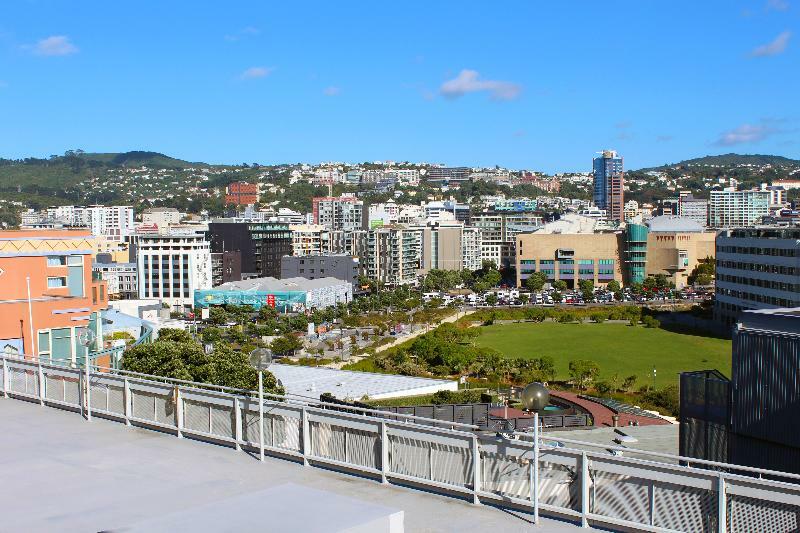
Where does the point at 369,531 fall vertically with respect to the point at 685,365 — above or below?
above

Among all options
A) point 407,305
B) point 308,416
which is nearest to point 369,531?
point 308,416

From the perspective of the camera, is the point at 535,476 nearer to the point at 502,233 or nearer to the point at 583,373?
the point at 583,373

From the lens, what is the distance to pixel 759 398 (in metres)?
8.42

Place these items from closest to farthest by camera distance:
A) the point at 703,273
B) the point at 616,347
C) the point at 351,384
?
the point at 351,384, the point at 616,347, the point at 703,273

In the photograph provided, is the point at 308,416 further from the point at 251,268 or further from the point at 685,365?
the point at 251,268

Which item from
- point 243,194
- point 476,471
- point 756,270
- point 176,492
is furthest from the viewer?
point 243,194

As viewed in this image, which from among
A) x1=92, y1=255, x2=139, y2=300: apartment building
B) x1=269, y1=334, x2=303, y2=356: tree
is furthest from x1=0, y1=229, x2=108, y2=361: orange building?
x1=92, y1=255, x2=139, y2=300: apartment building

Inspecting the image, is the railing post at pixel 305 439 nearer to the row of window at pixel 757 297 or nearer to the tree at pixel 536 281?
the row of window at pixel 757 297

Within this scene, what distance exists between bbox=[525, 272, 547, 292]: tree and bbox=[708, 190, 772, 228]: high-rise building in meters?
84.6

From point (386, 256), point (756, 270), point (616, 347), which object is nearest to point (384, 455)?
point (616, 347)

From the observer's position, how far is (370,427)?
574 cm

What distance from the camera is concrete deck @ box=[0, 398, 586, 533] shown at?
11.9ft

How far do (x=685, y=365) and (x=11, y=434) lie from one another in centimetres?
3182

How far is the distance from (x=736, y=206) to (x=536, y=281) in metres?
92.7
